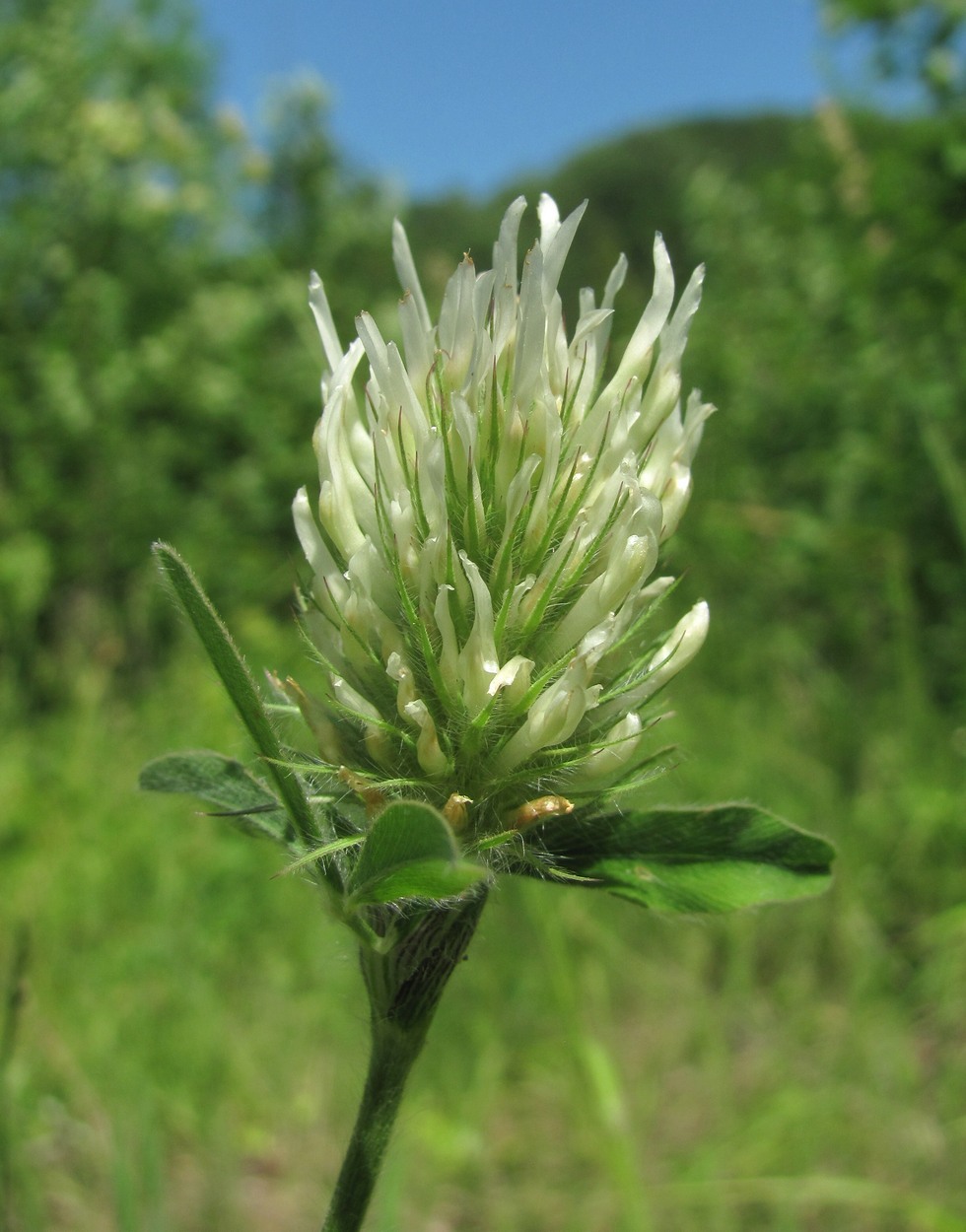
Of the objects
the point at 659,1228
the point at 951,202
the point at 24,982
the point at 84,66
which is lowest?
the point at 659,1228

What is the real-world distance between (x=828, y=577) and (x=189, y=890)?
2.94 meters

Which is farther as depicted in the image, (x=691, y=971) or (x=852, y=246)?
(x=852, y=246)

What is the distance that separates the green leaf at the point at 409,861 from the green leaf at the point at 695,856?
0.69 ft

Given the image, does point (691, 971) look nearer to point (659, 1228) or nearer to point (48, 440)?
point (659, 1228)

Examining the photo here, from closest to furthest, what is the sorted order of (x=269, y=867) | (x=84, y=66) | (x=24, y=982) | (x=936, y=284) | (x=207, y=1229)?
(x=24, y=982) → (x=207, y=1229) → (x=936, y=284) → (x=269, y=867) → (x=84, y=66)

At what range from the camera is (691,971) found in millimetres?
3488

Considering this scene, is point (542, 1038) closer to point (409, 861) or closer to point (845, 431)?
point (409, 861)

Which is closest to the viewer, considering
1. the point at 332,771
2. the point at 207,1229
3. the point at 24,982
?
the point at 332,771

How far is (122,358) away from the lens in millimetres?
5785

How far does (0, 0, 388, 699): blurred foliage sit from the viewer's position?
550 centimetres

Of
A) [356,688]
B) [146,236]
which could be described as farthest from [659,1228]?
[146,236]

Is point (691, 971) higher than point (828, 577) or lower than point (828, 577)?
lower

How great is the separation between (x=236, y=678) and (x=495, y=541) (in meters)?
0.26

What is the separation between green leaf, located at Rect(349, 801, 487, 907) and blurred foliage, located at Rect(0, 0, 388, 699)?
4453 mm
